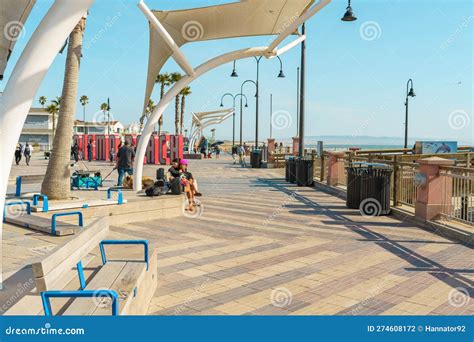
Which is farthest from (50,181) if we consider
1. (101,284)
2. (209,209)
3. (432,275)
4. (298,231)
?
(432,275)

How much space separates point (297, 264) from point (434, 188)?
4.65m

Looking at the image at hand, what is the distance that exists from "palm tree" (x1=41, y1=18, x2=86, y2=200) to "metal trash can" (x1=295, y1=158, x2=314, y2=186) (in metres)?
10.8

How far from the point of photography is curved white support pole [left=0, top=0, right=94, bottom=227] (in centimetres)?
441

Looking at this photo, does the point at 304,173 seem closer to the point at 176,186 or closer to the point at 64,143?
the point at 176,186

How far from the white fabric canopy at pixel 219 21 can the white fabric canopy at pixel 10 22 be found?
8.91 meters

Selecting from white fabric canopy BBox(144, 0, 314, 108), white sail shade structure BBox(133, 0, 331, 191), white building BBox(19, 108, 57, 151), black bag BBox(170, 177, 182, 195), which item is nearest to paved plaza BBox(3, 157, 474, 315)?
black bag BBox(170, 177, 182, 195)

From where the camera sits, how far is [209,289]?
5711mm

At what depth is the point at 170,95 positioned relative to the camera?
45.3 ft

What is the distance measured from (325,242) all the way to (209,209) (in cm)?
468

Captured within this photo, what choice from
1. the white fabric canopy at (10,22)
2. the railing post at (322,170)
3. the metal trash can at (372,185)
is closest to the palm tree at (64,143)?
the white fabric canopy at (10,22)

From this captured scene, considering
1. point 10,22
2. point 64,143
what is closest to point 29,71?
point 10,22

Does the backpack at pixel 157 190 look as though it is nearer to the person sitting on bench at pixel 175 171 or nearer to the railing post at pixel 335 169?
the person sitting on bench at pixel 175 171

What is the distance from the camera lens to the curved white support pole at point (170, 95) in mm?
13242
